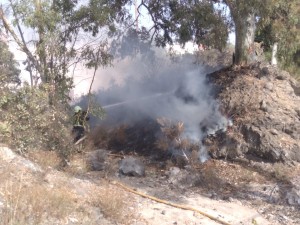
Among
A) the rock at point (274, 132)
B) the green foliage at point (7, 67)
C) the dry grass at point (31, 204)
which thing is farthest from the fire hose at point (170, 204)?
the rock at point (274, 132)

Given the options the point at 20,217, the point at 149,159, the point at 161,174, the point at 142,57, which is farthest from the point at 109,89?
the point at 20,217

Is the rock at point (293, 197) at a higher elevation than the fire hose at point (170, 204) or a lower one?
lower

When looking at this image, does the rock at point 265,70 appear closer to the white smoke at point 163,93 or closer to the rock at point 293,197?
the white smoke at point 163,93

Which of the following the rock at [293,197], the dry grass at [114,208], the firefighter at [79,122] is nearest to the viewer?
the dry grass at [114,208]

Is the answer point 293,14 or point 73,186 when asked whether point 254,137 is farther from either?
point 73,186

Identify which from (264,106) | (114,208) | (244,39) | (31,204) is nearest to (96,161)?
(114,208)

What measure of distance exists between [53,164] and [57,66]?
11.6 ft

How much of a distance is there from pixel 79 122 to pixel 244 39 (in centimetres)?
504

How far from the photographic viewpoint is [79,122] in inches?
495

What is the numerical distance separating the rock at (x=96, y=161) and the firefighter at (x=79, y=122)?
1.04 meters

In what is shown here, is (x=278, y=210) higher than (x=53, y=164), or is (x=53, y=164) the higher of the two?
(x=53, y=164)

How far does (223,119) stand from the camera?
12820mm

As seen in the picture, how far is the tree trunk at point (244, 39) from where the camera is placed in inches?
491

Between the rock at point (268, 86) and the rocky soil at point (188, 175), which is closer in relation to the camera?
the rocky soil at point (188, 175)
